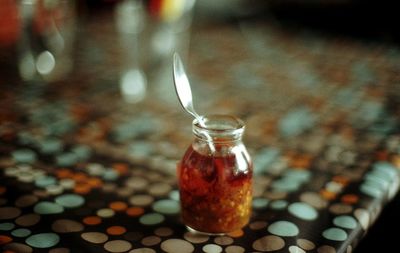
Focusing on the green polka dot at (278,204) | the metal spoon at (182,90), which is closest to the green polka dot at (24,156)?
the metal spoon at (182,90)

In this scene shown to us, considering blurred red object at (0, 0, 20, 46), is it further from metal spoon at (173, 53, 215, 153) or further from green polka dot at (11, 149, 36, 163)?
metal spoon at (173, 53, 215, 153)

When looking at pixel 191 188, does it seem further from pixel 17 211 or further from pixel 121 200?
pixel 17 211

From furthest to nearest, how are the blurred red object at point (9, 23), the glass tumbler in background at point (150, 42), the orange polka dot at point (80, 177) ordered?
the blurred red object at point (9, 23) → the glass tumbler in background at point (150, 42) → the orange polka dot at point (80, 177)

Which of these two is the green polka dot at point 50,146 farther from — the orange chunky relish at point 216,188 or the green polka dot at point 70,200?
the orange chunky relish at point 216,188

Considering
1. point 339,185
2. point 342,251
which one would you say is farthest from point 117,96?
point 342,251

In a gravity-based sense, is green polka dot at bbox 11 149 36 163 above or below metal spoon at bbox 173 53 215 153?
below

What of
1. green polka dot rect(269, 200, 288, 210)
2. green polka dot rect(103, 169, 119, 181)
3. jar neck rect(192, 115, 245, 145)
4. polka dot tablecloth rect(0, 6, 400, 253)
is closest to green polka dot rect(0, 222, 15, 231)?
polka dot tablecloth rect(0, 6, 400, 253)
